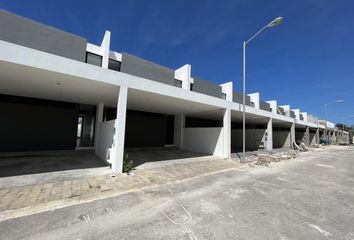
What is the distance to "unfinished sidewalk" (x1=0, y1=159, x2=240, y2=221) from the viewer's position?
3703mm

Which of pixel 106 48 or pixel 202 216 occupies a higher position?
pixel 106 48

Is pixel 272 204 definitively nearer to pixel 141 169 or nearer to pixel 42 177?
pixel 141 169

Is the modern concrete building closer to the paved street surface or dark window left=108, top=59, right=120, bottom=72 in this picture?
dark window left=108, top=59, right=120, bottom=72

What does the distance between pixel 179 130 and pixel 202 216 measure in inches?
482

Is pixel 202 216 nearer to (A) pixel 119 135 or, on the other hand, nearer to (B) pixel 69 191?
(B) pixel 69 191

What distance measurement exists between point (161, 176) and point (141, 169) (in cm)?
131

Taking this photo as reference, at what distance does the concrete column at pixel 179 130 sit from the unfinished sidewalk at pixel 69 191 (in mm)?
8725

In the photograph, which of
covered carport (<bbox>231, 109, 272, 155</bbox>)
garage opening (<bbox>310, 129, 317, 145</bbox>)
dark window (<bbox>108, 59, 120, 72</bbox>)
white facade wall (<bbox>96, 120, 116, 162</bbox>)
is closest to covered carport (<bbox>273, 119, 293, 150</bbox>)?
covered carport (<bbox>231, 109, 272, 155</bbox>)

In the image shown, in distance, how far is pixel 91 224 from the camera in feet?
10.3

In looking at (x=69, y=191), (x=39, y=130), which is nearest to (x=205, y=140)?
(x=69, y=191)

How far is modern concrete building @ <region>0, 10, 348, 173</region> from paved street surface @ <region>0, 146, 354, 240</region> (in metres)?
2.85

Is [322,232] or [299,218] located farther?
[299,218]

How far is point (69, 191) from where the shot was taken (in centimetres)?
463

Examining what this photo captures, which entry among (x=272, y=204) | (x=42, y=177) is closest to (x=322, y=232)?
(x=272, y=204)
